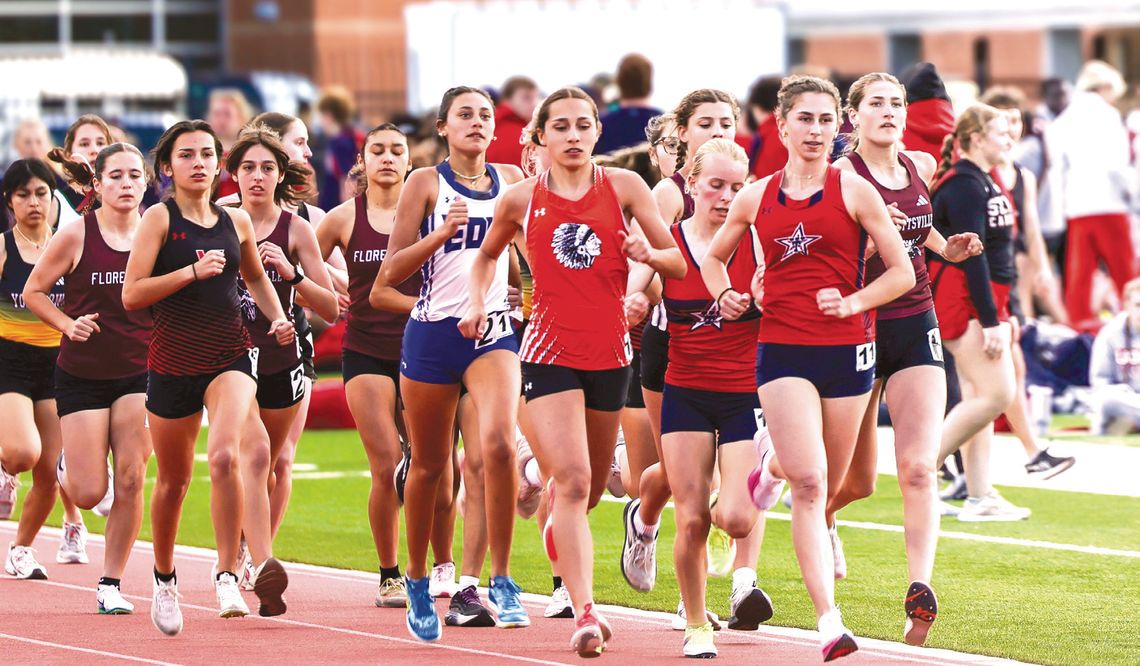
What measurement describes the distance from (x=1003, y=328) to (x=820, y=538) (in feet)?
12.6

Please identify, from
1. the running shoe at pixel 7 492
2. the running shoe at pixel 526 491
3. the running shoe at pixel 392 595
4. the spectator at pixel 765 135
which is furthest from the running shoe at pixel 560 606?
the spectator at pixel 765 135

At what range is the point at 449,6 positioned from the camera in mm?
27297

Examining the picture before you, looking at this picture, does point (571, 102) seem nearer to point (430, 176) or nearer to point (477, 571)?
point (430, 176)

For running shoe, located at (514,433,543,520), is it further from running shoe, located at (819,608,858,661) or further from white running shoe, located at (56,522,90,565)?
running shoe, located at (819,608,858,661)

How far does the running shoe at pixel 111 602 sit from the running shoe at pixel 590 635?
253 centimetres

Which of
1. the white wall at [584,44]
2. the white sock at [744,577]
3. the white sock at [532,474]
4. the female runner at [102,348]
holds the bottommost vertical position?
the white sock at [744,577]

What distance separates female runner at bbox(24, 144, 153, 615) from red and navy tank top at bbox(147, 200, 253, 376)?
726mm

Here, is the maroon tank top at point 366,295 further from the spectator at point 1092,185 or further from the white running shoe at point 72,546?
the spectator at point 1092,185

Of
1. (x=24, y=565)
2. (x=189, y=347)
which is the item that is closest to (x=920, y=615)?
(x=189, y=347)

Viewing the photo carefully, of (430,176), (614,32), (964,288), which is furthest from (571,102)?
(614,32)

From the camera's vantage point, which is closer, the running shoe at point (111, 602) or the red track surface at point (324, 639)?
the red track surface at point (324, 639)

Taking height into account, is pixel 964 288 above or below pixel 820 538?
above

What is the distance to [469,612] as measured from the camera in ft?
29.9

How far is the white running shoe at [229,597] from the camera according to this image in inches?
364
